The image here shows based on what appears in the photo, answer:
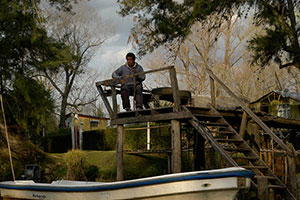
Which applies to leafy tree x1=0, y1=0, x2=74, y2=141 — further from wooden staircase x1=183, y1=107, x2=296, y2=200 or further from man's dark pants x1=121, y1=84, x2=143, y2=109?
wooden staircase x1=183, y1=107, x2=296, y2=200

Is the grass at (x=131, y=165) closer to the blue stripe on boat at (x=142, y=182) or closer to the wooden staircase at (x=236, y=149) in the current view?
the wooden staircase at (x=236, y=149)

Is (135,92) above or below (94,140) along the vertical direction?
above

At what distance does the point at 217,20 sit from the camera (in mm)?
13188

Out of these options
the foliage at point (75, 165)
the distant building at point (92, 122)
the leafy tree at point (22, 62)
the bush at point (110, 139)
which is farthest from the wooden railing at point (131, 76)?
the distant building at point (92, 122)

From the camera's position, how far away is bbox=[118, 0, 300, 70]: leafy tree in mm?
12156

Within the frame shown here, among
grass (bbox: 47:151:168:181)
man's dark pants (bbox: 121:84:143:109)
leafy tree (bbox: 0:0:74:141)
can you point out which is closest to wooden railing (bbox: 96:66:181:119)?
man's dark pants (bbox: 121:84:143:109)

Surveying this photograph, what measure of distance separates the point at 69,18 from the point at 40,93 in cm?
2270

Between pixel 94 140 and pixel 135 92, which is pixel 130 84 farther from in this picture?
pixel 94 140

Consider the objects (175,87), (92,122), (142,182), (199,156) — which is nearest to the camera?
(142,182)

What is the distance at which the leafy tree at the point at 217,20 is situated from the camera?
12.2 meters

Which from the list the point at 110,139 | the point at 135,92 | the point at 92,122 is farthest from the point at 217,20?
the point at 92,122

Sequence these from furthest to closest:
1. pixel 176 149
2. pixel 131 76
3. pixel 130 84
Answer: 1. pixel 130 84
2. pixel 131 76
3. pixel 176 149

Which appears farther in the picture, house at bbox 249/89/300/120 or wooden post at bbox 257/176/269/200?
house at bbox 249/89/300/120

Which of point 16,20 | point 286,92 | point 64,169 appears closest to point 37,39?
point 16,20
